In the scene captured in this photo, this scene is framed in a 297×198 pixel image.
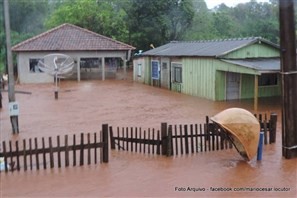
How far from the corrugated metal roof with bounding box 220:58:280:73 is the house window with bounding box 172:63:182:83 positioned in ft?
19.0

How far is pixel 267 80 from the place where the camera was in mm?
22812

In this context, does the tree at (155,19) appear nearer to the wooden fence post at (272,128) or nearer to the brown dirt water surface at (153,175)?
the brown dirt water surface at (153,175)

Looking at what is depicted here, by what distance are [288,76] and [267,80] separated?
13.7 meters

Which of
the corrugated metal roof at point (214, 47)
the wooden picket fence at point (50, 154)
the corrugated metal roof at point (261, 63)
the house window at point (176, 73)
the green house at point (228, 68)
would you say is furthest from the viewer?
the house window at point (176, 73)

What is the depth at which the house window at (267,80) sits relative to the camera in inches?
892

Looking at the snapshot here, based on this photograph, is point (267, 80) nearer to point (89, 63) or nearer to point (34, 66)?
point (89, 63)

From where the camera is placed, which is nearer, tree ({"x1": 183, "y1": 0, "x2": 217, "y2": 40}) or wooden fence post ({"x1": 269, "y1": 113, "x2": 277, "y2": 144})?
wooden fence post ({"x1": 269, "y1": 113, "x2": 277, "y2": 144})

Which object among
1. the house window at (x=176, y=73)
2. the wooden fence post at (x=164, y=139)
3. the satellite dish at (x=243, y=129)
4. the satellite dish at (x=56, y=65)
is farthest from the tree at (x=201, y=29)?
the satellite dish at (x=243, y=129)

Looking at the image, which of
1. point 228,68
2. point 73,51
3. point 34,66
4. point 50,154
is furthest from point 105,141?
point 34,66

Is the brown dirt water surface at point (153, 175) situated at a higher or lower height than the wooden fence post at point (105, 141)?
lower

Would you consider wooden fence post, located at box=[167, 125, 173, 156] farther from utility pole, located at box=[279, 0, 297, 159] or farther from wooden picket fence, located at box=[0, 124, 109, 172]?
utility pole, located at box=[279, 0, 297, 159]

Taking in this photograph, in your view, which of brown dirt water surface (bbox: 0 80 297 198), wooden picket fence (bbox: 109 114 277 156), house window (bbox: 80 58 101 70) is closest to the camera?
brown dirt water surface (bbox: 0 80 297 198)

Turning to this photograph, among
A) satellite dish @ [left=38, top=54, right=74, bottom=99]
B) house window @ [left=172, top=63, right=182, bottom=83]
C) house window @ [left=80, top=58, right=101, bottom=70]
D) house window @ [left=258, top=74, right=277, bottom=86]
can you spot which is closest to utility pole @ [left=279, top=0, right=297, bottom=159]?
house window @ [left=258, top=74, right=277, bottom=86]

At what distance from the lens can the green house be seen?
20484 mm
